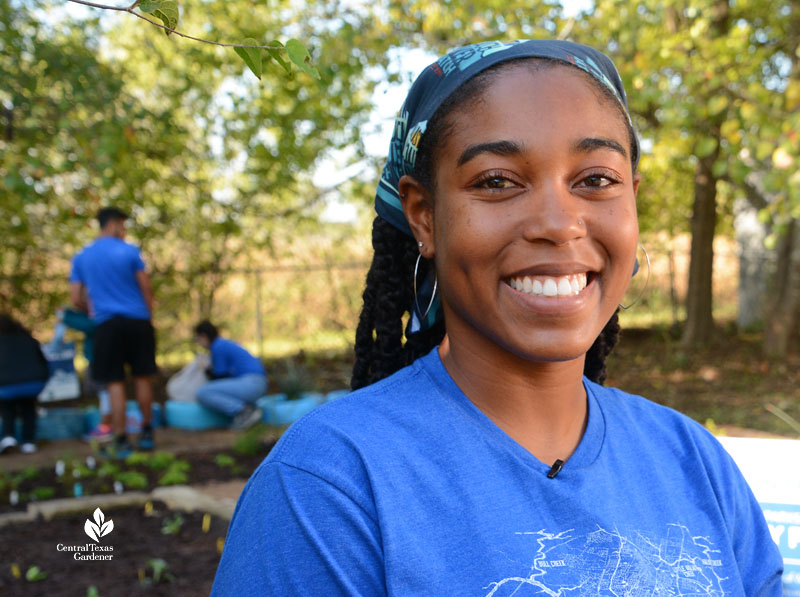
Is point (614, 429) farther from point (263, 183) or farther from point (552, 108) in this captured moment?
point (263, 183)

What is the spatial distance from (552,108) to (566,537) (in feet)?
2.38

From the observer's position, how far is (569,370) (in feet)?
4.77

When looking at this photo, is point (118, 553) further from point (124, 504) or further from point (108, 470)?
point (108, 470)

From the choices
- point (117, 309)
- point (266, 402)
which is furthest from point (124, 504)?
point (266, 402)

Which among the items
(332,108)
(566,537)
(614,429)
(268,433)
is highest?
(332,108)

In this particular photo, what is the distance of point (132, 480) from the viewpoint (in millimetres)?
4941

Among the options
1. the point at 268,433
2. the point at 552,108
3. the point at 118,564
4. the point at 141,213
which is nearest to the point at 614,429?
the point at 552,108

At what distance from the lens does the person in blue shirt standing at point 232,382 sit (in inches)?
289

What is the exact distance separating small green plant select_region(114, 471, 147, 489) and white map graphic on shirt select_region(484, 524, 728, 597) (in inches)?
169

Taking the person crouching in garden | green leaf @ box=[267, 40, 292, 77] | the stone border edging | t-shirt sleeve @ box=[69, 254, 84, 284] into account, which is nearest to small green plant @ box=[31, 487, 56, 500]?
the stone border edging

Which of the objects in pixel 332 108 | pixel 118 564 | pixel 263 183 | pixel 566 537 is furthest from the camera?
pixel 263 183

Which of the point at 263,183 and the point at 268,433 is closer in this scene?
the point at 268,433

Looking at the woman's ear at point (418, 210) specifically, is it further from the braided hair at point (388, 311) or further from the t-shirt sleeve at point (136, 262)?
the t-shirt sleeve at point (136, 262)

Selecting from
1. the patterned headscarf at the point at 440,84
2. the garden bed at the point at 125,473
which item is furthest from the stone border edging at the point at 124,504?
the patterned headscarf at the point at 440,84
